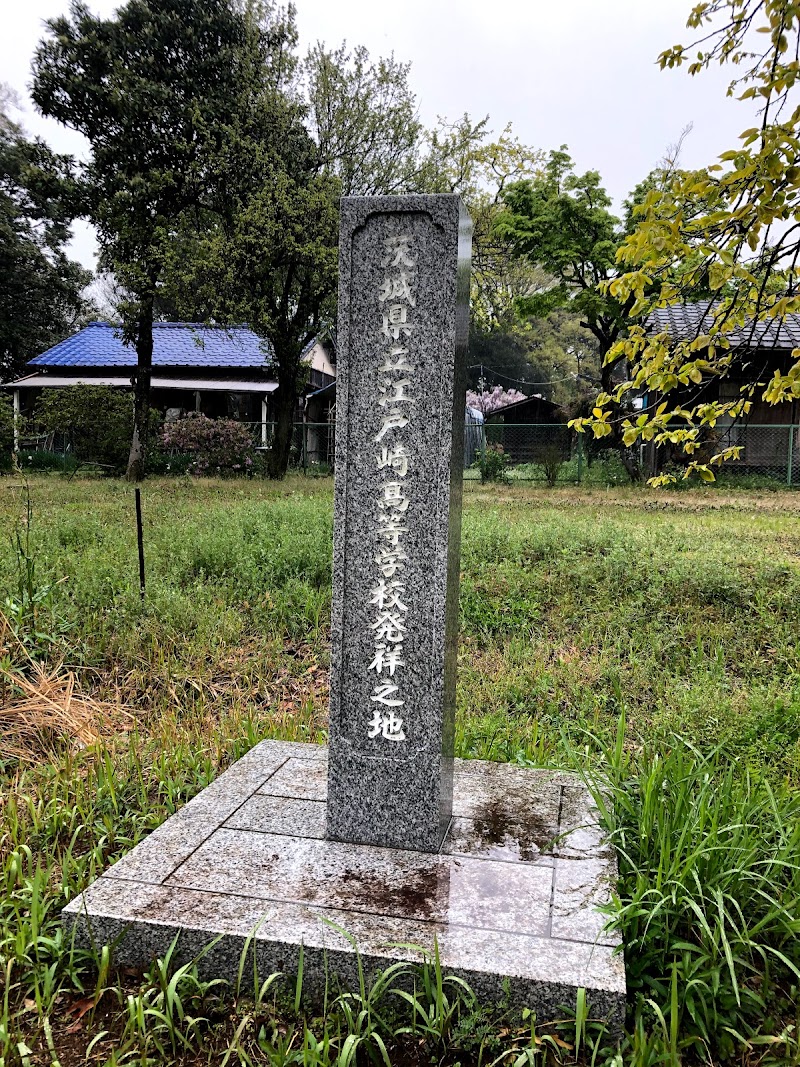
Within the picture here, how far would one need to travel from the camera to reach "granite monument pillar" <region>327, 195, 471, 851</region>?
2.64 m

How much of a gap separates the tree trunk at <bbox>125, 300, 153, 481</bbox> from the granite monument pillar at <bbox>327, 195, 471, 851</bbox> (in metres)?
13.4

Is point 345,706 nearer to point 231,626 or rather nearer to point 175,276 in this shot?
point 231,626

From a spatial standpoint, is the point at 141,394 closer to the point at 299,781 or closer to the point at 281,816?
the point at 299,781

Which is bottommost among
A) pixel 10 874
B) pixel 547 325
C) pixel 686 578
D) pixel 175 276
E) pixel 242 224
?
pixel 10 874

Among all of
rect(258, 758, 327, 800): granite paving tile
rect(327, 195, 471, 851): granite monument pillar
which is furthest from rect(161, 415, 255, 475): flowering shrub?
rect(327, 195, 471, 851): granite monument pillar

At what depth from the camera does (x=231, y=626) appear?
5.58m

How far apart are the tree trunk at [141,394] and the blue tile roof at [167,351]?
613 cm

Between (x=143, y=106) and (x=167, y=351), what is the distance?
974 cm

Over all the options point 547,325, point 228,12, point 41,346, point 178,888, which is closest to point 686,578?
point 178,888

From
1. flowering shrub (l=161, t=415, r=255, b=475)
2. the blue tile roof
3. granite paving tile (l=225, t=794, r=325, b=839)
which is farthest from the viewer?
the blue tile roof

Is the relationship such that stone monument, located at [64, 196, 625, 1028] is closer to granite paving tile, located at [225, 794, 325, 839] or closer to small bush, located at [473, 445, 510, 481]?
granite paving tile, located at [225, 794, 325, 839]

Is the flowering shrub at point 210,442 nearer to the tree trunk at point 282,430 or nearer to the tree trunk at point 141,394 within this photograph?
the tree trunk at point 282,430

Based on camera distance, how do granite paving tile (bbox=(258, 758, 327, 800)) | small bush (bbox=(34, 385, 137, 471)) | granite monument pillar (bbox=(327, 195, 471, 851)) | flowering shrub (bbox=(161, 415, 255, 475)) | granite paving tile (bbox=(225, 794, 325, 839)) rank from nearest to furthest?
granite monument pillar (bbox=(327, 195, 471, 851))
granite paving tile (bbox=(225, 794, 325, 839))
granite paving tile (bbox=(258, 758, 327, 800))
small bush (bbox=(34, 385, 137, 471))
flowering shrub (bbox=(161, 415, 255, 475))

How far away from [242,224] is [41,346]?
13.4 meters
